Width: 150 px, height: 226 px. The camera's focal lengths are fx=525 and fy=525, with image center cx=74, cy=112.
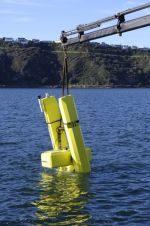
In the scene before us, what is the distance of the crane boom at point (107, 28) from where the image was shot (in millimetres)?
17870

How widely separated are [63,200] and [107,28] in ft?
22.5

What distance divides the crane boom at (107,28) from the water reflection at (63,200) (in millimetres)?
6228

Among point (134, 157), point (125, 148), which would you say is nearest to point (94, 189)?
point (134, 157)

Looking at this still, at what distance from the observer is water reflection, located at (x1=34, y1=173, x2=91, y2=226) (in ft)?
59.1

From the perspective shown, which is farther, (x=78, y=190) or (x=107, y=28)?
(x=78, y=190)

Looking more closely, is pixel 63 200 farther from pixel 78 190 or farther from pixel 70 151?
pixel 70 151

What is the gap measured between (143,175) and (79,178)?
3.27 metres

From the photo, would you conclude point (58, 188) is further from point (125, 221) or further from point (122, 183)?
point (125, 221)

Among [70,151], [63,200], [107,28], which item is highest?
[107,28]

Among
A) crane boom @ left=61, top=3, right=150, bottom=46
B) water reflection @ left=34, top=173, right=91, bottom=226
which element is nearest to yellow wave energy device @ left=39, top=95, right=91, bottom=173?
water reflection @ left=34, top=173, right=91, bottom=226

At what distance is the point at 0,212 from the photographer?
18.8 m

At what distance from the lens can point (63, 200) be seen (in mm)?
20266

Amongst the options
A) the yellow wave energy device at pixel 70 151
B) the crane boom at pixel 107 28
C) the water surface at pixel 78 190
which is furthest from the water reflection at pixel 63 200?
the crane boom at pixel 107 28

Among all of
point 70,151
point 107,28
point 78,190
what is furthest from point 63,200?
point 107,28
